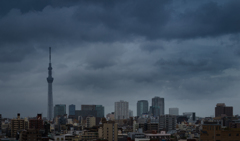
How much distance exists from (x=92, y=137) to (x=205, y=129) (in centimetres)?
4421

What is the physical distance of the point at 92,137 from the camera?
335 feet

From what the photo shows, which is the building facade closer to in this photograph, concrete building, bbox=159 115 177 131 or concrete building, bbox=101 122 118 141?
concrete building, bbox=101 122 118 141

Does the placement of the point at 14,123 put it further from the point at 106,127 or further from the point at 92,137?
the point at 106,127

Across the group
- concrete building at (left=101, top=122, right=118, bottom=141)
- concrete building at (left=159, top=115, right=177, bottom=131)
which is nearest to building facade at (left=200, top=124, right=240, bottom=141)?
concrete building at (left=101, top=122, right=118, bottom=141)

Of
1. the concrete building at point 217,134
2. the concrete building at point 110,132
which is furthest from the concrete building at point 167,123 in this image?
the concrete building at point 217,134

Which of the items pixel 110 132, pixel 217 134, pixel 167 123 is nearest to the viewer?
pixel 217 134

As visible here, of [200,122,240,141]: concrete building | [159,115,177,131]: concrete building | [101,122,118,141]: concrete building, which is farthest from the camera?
[159,115,177,131]: concrete building

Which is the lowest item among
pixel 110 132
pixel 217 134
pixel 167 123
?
pixel 167 123

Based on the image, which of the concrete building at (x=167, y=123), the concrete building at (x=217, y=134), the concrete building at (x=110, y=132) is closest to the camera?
the concrete building at (x=217, y=134)

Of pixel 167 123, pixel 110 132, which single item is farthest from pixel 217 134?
pixel 167 123

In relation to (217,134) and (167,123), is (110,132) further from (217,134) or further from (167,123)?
(167,123)

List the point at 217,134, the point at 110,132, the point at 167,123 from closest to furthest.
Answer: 1. the point at 217,134
2. the point at 110,132
3. the point at 167,123

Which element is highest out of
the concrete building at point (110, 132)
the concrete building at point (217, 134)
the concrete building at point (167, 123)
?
the concrete building at point (217, 134)

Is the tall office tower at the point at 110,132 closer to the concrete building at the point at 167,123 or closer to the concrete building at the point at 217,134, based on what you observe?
the concrete building at the point at 217,134
